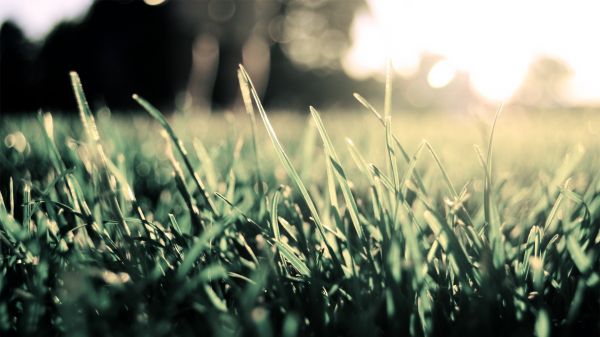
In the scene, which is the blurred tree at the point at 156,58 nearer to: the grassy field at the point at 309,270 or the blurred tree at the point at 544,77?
the blurred tree at the point at 544,77

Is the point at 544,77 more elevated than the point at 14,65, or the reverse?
the point at 544,77

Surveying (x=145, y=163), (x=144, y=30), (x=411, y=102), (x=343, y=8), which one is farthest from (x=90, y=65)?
(x=145, y=163)

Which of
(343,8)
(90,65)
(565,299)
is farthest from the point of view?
(343,8)

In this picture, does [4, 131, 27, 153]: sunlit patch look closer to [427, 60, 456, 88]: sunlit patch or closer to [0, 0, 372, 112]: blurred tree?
[427, 60, 456, 88]: sunlit patch

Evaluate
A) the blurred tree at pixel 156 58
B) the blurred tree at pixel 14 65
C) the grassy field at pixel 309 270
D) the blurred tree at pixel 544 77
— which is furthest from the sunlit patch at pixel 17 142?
the blurred tree at pixel 14 65

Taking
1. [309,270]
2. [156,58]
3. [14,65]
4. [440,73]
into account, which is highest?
[440,73]

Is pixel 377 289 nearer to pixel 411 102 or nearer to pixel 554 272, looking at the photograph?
pixel 554 272

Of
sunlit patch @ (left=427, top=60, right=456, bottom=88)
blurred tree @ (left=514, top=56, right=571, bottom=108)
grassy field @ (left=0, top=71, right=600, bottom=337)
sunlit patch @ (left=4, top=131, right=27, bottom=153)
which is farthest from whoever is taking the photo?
blurred tree @ (left=514, top=56, right=571, bottom=108)

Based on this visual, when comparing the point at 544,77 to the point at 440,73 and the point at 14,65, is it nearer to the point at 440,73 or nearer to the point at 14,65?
the point at 440,73

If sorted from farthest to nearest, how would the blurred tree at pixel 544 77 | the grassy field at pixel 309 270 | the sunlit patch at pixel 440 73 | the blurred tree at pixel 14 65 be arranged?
the blurred tree at pixel 14 65, the blurred tree at pixel 544 77, the sunlit patch at pixel 440 73, the grassy field at pixel 309 270

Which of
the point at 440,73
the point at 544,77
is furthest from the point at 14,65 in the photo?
the point at 440,73

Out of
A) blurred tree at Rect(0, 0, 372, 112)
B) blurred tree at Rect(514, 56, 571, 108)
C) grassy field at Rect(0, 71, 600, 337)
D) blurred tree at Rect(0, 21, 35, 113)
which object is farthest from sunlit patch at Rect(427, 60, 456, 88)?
blurred tree at Rect(0, 21, 35, 113)
